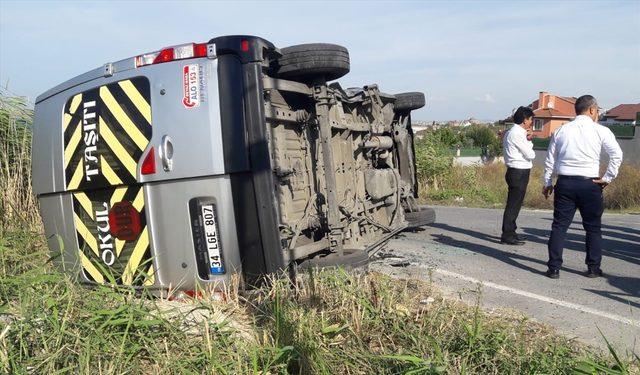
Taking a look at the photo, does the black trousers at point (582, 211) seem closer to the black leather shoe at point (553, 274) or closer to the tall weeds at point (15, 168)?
the black leather shoe at point (553, 274)

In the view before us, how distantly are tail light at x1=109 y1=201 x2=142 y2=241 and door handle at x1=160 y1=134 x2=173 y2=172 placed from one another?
43 centimetres

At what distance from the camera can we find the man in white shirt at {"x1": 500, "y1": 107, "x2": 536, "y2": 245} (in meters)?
7.10

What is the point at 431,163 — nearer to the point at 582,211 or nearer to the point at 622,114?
the point at 582,211

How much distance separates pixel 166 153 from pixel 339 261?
160cm

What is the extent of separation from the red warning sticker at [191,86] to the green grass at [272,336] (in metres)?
1.32

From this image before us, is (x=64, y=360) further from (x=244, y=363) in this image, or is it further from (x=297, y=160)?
(x=297, y=160)

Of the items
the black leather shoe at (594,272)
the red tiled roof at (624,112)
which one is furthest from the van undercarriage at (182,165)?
the red tiled roof at (624,112)

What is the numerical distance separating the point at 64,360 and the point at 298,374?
115 cm

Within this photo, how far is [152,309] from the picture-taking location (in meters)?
3.10

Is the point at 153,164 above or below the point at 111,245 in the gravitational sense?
above

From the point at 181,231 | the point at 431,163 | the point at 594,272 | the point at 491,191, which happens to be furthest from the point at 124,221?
the point at 491,191

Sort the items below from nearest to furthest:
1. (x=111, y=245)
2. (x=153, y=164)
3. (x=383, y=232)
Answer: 1. (x=153, y=164)
2. (x=111, y=245)
3. (x=383, y=232)

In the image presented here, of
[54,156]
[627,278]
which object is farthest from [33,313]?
[627,278]

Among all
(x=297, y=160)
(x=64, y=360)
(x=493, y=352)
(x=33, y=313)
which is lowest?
(x=493, y=352)
